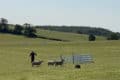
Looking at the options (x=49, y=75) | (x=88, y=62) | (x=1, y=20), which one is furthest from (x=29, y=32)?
(x=49, y=75)

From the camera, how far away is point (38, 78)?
103 feet

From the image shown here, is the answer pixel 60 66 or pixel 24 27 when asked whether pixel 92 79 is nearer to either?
pixel 60 66

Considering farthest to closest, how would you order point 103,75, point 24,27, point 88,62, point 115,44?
point 24,27, point 115,44, point 88,62, point 103,75

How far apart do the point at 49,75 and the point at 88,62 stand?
14.5 metres

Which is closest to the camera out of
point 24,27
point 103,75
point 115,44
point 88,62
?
point 103,75

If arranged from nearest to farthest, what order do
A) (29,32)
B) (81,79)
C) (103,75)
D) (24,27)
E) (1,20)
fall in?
1. (81,79)
2. (103,75)
3. (29,32)
4. (24,27)
5. (1,20)

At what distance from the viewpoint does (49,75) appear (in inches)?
1315

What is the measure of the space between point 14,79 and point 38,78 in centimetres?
194

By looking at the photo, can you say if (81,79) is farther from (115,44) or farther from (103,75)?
(115,44)

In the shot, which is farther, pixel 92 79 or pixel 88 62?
pixel 88 62

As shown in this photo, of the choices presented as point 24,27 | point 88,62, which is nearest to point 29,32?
point 24,27

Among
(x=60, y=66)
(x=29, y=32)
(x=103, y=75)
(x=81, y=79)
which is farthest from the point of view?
(x=29, y=32)

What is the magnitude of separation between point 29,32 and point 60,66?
353ft

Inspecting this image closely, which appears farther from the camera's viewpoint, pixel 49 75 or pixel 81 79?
pixel 49 75
